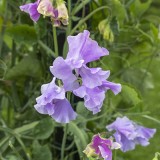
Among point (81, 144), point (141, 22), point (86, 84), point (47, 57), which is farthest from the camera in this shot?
point (141, 22)

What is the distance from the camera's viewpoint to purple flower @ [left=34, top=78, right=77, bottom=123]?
42.5 inches

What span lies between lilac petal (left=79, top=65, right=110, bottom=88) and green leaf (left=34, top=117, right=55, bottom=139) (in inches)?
18.3

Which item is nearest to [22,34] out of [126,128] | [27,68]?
[27,68]

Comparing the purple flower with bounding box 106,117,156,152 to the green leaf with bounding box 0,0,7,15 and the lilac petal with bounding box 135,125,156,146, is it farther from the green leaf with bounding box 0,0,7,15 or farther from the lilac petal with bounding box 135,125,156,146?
the green leaf with bounding box 0,0,7,15

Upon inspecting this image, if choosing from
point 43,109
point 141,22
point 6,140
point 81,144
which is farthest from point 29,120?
point 43,109

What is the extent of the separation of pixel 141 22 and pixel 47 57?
42cm

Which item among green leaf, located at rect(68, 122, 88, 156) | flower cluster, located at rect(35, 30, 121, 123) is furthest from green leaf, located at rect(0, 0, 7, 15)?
flower cluster, located at rect(35, 30, 121, 123)

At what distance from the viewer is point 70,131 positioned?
4.85 ft

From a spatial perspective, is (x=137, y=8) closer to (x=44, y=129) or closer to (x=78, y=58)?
(x=44, y=129)

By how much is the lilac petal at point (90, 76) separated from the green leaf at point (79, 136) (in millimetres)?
366

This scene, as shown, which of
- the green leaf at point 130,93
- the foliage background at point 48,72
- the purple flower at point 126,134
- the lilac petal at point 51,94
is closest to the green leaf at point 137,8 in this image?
the foliage background at point 48,72

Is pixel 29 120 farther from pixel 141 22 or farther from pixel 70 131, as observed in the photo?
pixel 141 22

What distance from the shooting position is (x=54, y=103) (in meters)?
1.11

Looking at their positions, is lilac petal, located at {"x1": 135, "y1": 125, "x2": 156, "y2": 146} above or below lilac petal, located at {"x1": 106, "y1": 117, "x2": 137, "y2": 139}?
below
